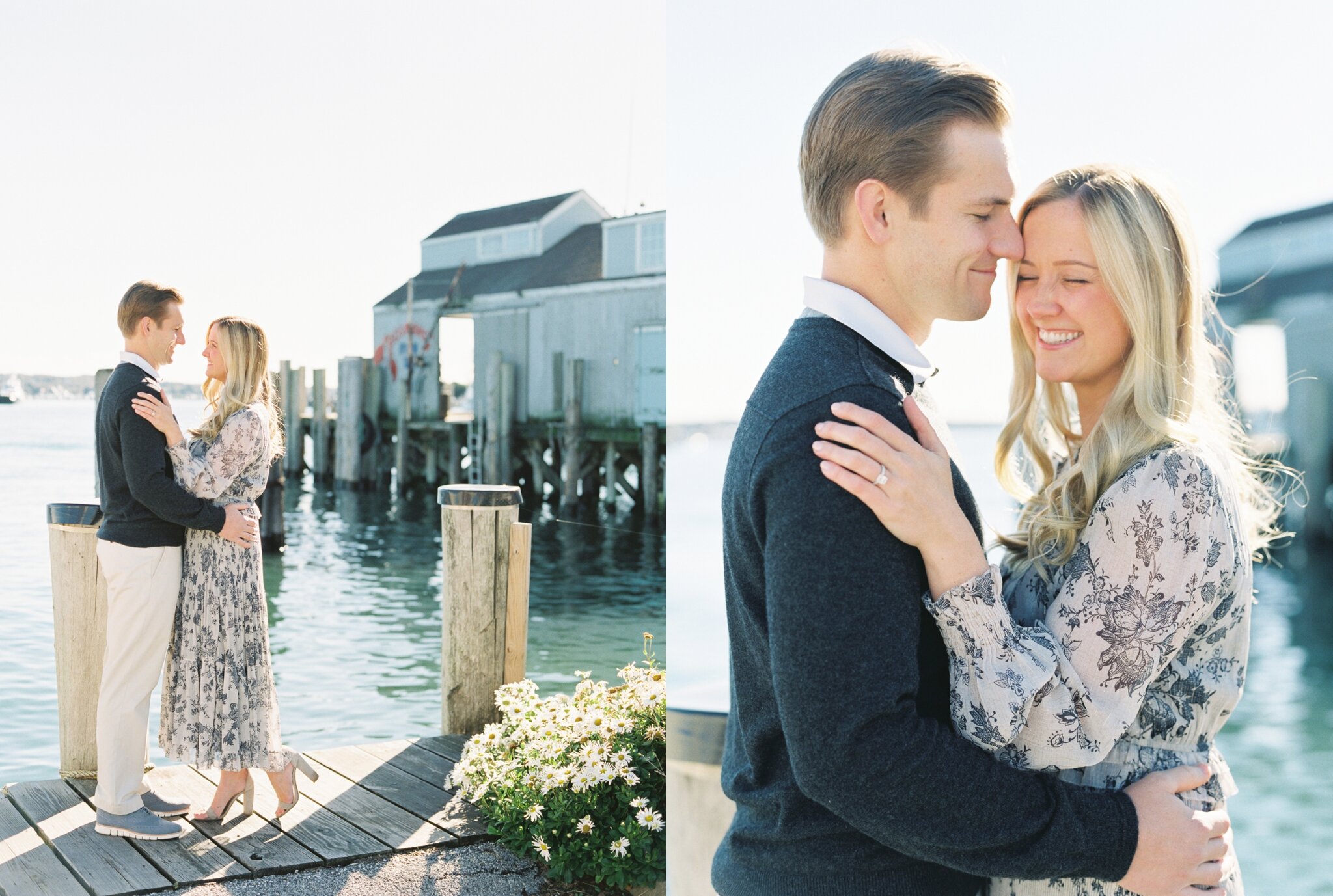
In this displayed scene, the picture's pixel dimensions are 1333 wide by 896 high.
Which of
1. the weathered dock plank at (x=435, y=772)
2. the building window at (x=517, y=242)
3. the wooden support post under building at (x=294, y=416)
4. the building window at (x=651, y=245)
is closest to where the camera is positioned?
the weathered dock plank at (x=435, y=772)

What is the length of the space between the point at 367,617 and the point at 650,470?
31.1 ft

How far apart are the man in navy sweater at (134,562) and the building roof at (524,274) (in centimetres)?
2405

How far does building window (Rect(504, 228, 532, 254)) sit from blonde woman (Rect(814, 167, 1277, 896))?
3239cm

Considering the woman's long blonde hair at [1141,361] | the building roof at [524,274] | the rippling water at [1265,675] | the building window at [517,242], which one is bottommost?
the rippling water at [1265,675]

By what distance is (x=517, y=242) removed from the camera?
33.7 meters

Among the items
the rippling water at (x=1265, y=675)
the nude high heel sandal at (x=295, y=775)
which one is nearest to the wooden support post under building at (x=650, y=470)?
the rippling water at (x=1265, y=675)

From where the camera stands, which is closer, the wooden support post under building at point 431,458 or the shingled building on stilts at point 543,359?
the shingled building on stilts at point 543,359

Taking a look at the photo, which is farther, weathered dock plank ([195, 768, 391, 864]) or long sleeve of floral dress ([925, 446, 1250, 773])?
weathered dock plank ([195, 768, 391, 864])

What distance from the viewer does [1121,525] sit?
4.79ft

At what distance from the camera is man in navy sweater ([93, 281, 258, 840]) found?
4.14 metres

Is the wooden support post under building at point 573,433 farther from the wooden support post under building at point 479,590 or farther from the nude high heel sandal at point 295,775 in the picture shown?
the nude high heel sandal at point 295,775

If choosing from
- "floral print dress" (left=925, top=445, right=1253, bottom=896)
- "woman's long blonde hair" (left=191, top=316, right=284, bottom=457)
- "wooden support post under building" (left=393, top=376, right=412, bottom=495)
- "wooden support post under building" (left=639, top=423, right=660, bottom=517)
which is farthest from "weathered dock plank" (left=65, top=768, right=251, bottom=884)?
"wooden support post under building" (left=393, top=376, right=412, bottom=495)

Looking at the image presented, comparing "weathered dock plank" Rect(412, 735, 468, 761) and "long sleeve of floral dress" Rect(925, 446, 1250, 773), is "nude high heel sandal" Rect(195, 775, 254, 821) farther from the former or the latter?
→ "long sleeve of floral dress" Rect(925, 446, 1250, 773)

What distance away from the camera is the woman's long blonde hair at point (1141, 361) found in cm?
154
